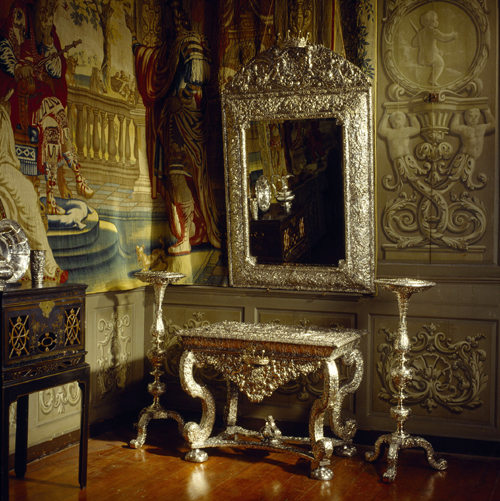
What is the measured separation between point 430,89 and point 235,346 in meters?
2.11

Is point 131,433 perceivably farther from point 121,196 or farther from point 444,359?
point 444,359

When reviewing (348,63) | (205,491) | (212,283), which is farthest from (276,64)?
(205,491)

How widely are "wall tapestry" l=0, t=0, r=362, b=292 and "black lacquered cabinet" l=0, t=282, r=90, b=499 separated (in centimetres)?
62

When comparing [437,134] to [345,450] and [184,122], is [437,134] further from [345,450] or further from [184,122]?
[345,450]

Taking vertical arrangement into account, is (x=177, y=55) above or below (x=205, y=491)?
above

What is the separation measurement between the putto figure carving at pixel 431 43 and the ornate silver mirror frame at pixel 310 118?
0.43 meters

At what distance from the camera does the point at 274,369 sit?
3.62 meters

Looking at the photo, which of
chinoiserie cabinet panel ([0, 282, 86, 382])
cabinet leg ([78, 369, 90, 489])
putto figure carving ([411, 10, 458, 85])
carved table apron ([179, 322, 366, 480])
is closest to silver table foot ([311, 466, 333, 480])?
carved table apron ([179, 322, 366, 480])

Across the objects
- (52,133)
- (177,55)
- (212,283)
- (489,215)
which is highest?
(177,55)

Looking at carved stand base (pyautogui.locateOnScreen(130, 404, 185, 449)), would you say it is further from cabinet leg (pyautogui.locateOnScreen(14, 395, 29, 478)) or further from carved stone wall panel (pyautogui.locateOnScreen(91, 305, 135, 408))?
cabinet leg (pyautogui.locateOnScreen(14, 395, 29, 478))

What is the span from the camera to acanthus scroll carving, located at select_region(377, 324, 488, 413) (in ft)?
12.7

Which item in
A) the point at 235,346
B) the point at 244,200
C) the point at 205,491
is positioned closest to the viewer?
the point at 205,491

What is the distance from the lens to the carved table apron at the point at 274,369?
11.5 ft

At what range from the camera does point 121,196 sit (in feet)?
14.6
